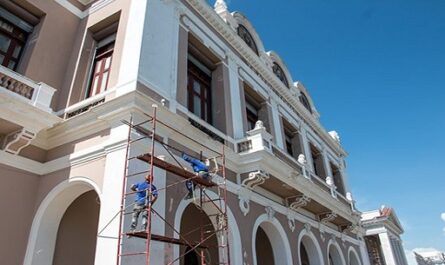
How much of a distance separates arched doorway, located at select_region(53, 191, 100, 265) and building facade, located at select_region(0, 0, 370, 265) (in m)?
0.02

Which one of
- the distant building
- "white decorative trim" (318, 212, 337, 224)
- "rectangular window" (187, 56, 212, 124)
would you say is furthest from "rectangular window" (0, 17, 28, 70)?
the distant building

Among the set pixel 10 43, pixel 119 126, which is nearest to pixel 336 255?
pixel 119 126

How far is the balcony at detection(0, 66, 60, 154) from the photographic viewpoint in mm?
6730

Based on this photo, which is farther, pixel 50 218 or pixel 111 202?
pixel 50 218

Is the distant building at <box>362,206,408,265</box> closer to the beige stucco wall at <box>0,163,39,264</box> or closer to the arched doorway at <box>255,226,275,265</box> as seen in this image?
the arched doorway at <box>255,226,275,265</box>

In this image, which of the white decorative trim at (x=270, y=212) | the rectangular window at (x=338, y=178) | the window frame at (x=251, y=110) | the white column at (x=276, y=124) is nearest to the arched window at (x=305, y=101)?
the rectangular window at (x=338, y=178)

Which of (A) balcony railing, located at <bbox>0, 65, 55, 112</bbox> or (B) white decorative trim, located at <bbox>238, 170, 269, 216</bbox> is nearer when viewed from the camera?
(A) balcony railing, located at <bbox>0, 65, 55, 112</bbox>

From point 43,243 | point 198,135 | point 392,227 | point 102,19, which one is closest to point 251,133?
point 198,135

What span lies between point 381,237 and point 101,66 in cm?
2345

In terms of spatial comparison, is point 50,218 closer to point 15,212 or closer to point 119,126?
point 15,212

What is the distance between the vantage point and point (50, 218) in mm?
7312

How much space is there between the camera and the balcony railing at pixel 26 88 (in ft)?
22.8

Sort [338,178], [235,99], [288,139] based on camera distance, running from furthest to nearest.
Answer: [338,178] → [288,139] → [235,99]

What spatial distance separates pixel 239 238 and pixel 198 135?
2808 millimetres
